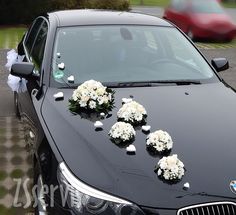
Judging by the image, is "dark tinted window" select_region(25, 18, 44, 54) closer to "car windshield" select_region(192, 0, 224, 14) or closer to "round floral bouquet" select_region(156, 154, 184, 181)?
"round floral bouquet" select_region(156, 154, 184, 181)

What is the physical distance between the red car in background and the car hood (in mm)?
12369

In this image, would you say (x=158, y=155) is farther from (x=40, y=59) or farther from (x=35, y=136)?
(x=40, y=59)

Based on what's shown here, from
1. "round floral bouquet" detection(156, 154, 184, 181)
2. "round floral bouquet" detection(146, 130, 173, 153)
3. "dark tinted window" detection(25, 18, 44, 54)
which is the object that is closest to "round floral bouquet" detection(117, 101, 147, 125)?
"round floral bouquet" detection(146, 130, 173, 153)

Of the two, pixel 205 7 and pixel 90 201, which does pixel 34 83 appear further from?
pixel 205 7

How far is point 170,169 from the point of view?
273cm

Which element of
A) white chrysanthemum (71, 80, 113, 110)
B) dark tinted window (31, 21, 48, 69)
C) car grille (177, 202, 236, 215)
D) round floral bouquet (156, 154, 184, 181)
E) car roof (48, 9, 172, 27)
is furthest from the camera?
car roof (48, 9, 172, 27)

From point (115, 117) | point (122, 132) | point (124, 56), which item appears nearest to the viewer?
point (122, 132)

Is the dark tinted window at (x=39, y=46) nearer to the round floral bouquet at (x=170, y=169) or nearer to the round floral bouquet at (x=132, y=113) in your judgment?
the round floral bouquet at (x=132, y=113)

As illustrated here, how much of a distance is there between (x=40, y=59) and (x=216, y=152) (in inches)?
84.7

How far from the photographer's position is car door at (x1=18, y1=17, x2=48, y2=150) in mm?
3913

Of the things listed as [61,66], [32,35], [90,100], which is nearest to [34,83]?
[61,66]

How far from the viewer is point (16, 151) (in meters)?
5.38

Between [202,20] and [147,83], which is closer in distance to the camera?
[147,83]

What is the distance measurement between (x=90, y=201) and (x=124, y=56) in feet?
6.72
